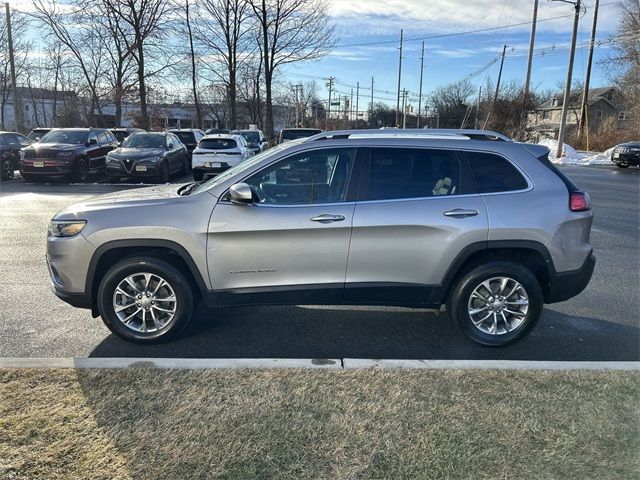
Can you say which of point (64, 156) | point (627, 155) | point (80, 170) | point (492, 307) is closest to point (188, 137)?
point (80, 170)

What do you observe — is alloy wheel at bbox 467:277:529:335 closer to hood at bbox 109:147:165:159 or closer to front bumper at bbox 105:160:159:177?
front bumper at bbox 105:160:159:177

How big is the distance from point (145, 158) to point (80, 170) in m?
2.59

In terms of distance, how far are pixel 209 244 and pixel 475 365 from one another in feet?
7.57

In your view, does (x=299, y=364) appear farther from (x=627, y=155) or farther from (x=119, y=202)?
(x=627, y=155)

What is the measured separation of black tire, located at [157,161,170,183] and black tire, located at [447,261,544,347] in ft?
44.6

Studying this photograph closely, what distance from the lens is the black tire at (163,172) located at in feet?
52.1

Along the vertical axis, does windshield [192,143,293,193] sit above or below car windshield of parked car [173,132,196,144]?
below

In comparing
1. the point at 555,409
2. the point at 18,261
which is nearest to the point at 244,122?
the point at 18,261

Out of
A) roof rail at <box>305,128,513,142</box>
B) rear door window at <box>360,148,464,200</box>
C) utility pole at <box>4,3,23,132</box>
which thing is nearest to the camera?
rear door window at <box>360,148,464,200</box>

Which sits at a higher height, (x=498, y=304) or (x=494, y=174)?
(x=494, y=174)

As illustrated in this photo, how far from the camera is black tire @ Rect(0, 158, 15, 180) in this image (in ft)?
55.6

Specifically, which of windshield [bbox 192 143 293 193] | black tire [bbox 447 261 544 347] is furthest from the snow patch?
windshield [bbox 192 143 293 193]

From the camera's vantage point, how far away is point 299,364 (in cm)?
361

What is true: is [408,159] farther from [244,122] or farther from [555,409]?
[244,122]
